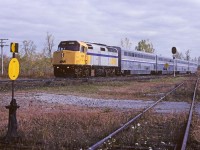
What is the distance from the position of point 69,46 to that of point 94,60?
4.09m

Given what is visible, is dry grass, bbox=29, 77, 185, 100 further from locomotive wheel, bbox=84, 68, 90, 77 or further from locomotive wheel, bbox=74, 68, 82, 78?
locomotive wheel, bbox=84, 68, 90, 77

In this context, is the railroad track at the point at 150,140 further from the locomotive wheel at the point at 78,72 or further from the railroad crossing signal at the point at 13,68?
the locomotive wheel at the point at 78,72

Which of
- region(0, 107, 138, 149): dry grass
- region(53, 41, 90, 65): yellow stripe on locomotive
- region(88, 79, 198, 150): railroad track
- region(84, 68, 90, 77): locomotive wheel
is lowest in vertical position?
region(88, 79, 198, 150): railroad track

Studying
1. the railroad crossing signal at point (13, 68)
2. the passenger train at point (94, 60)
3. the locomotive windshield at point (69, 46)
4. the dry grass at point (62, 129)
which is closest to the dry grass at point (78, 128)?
the dry grass at point (62, 129)

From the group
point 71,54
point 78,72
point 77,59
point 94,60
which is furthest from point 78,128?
point 94,60

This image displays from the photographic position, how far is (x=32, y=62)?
65.7 meters

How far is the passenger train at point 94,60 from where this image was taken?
36250 mm

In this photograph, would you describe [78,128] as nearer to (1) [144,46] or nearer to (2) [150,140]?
(2) [150,140]

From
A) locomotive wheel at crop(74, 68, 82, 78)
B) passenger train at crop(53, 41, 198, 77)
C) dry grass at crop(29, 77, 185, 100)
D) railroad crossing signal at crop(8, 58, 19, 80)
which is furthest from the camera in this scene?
locomotive wheel at crop(74, 68, 82, 78)

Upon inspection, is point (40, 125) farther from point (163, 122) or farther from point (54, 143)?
point (163, 122)

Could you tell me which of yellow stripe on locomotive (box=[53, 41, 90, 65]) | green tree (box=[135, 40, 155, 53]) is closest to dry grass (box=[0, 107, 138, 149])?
yellow stripe on locomotive (box=[53, 41, 90, 65])

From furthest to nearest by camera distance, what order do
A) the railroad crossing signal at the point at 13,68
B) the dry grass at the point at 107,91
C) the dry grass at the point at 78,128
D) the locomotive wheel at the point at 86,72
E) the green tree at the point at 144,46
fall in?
the green tree at the point at 144,46 < the locomotive wheel at the point at 86,72 < the dry grass at the point at 107,91 < the railroad crossing signal at the point at 13,68 < the dry grass at the point at 78,128

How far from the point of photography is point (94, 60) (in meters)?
39.9

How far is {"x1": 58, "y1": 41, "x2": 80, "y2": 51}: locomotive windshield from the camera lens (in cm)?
3656
